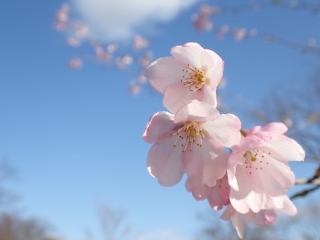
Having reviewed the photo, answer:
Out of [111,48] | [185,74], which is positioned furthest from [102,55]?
[185,74]

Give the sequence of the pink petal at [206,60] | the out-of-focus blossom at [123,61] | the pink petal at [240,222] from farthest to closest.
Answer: the out-of-focus blossom at [123,61]
the pink petal at [240,222]
the pink petal at [206,60]

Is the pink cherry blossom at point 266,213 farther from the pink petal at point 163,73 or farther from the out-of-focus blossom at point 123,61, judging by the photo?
the out-of-focus blossom at point 123,61

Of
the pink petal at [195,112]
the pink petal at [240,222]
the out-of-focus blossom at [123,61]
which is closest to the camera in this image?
the pink petal at [195,112]

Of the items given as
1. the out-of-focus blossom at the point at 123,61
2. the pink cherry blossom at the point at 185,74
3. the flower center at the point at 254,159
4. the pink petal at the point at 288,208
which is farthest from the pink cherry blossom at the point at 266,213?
the out-of-focus blossom at the point at 123,61

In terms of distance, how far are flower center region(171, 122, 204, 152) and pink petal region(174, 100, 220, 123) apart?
0.25ft

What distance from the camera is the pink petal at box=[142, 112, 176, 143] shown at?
0.75 metres

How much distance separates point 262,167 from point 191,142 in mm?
209

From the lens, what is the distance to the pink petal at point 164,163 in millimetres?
810

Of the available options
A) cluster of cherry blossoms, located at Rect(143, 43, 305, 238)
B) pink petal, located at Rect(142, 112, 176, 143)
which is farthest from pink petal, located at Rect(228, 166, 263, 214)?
pink petal, located at Rect(142, 112, 176, 143)

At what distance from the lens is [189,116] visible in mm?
725

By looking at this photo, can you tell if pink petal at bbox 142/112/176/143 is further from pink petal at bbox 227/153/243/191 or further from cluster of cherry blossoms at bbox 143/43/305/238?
pink petal at bbox 227/153/243/191

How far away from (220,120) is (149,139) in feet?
0.57

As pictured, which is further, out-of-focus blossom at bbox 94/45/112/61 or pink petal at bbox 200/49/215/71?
out-of-focus blossom at bbox 94/45/112/61

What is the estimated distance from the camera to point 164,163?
2.70 ft
